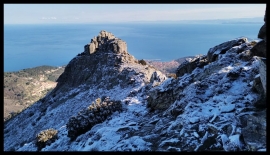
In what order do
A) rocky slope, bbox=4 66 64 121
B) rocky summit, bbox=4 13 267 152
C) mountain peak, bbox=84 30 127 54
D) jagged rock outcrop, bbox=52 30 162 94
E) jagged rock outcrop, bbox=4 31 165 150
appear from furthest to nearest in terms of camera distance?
rocky slope, bbox=4 66 64 121 → mountain peak, bbox=84 30 127 54 → jagged rock outcrop, bbox=52 30 162 94 → jagged rock outcrop, bbox=4 31 165 150 → rocky summit, bbox=4 13 267 152

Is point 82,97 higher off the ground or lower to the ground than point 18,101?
higher

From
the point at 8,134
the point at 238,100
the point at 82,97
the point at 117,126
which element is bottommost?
the point at 8,134

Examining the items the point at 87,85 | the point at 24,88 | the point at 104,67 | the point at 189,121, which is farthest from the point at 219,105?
the point at 24,88

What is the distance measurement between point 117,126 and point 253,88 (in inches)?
→ 270

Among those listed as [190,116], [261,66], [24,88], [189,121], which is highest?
[261,66]

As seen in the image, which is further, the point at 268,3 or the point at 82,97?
the point at 82,97

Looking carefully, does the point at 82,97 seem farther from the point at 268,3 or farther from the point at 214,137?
the point at 268,3

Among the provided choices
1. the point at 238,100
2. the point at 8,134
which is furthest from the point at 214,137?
the point at 8,134

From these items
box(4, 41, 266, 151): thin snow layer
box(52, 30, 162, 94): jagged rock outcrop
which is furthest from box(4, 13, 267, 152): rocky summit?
box(52, 30, 162, 94): jagged rock outcrop

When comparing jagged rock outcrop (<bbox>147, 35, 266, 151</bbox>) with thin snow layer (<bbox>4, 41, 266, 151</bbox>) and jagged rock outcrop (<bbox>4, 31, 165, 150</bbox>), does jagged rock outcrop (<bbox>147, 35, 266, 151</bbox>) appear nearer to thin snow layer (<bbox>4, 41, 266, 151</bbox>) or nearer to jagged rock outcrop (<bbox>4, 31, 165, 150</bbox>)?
thin snow layer (<bbox>4, 41, 266, 151</bbox>)

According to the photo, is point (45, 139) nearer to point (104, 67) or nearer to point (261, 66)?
point (261, 66)

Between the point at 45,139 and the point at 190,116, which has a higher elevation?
the point at 190,116

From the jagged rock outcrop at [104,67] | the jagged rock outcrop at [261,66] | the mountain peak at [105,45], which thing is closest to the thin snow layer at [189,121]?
the jagged rock outcrop at [261,66]

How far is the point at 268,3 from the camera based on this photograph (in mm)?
Answer: 6469
